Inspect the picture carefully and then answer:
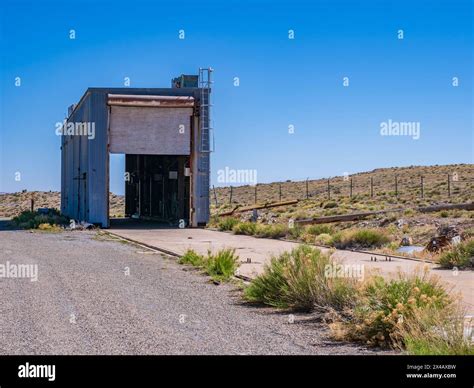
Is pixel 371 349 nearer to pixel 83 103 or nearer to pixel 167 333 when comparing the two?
pixel 167 333

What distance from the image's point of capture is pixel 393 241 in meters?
23.7

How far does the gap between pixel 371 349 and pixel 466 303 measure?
303 cm

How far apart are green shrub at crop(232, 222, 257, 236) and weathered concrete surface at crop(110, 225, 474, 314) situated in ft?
2.20

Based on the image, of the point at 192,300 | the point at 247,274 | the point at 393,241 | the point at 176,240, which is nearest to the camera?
the point at 192,300

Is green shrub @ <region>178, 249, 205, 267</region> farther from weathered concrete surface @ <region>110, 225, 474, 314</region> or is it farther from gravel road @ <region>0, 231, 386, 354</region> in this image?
weathered concrete surface @ <region>110, 225, 474, 314</region>

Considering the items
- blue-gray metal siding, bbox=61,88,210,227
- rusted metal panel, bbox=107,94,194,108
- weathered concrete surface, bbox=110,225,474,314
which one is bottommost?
weathered concrete surface, bbox=110,225,474,314

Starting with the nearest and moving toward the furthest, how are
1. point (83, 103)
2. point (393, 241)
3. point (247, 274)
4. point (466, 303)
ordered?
point (466, 303), point (247, 274), point (393, 241), point (83, 103)

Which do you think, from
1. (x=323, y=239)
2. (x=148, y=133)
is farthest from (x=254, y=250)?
(x=148, y=133)

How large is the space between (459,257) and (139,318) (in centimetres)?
842

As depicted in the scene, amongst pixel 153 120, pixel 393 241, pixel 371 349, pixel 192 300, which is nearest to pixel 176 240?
pixel 393 241

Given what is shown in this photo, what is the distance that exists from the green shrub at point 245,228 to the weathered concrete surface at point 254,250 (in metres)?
0.67

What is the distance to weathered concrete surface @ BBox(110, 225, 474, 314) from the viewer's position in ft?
42.4

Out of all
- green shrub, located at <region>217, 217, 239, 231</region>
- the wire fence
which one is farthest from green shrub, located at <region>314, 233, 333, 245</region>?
the wire fence

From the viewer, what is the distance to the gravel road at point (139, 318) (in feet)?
26.5
